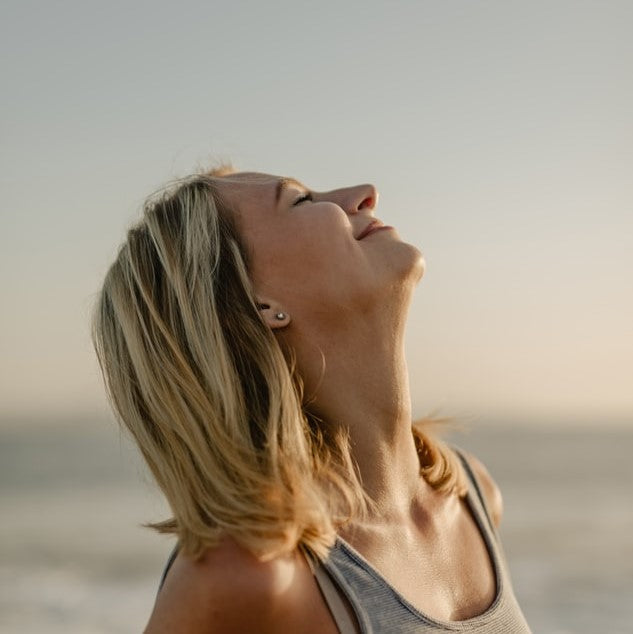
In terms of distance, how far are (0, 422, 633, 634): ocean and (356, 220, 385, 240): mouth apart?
3.19ft

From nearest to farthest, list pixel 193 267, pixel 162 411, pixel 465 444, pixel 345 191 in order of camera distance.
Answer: pixel 162 411, pixel 193 267, pixel 345 191, pixel 465 444

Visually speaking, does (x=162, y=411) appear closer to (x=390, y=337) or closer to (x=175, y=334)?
(x=175, y=334)

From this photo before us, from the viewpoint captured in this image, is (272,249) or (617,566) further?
(617,566)

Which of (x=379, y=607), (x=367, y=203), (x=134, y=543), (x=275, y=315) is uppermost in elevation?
(x=367, y=203)

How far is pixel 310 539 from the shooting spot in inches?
92.6

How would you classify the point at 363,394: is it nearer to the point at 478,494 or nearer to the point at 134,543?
the point at 478,494

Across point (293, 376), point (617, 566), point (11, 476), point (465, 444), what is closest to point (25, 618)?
point (617, 566)

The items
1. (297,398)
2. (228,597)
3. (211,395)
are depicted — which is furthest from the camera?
(297,398)

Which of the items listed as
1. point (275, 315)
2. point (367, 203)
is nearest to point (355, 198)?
point (367, 203)

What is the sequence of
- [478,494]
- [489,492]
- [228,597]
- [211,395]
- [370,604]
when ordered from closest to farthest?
[228,597] → [370,604] → [211,395] → [478,494] → [489,492]

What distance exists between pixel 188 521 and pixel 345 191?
1.14 m

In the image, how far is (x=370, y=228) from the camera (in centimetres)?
289

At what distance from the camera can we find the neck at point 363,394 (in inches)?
108

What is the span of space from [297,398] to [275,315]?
0.24 metres
